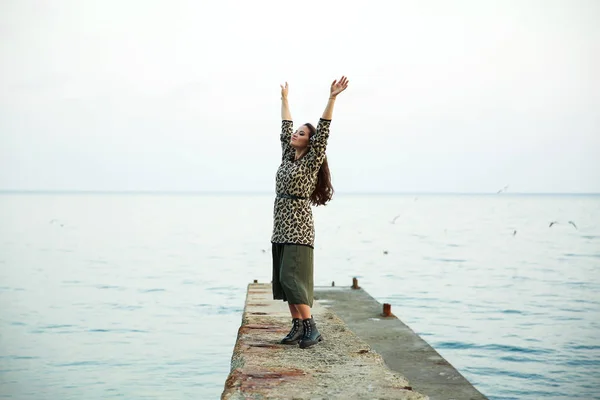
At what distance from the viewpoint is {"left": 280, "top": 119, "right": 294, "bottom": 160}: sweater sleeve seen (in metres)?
7.02

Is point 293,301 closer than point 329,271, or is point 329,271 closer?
point 293,301

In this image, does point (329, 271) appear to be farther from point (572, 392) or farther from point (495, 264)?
point (572, 392)

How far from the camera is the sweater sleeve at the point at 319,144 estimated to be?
6633mm

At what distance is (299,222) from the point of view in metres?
6.69

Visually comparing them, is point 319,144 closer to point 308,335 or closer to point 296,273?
point 296,273

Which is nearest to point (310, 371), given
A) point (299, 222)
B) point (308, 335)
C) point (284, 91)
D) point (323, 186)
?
point (308, 335)

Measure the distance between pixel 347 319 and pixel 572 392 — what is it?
4226 millimetres

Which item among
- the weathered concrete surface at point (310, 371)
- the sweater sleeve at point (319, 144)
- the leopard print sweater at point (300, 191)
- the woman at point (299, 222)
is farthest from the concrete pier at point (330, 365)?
the sweater sleeve at point (319, 144)

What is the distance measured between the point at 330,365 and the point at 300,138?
210 centimetres

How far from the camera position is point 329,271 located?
3512cm

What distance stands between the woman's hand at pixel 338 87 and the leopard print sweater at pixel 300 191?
10.4 inches

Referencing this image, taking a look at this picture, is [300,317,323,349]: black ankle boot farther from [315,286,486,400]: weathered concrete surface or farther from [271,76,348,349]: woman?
[315,286,486,400]: weathered concrete surface

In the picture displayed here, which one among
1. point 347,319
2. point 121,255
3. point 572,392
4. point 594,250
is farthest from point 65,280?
point 594,250

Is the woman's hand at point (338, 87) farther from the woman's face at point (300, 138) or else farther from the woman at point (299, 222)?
the woman's face at point (300, 138)
